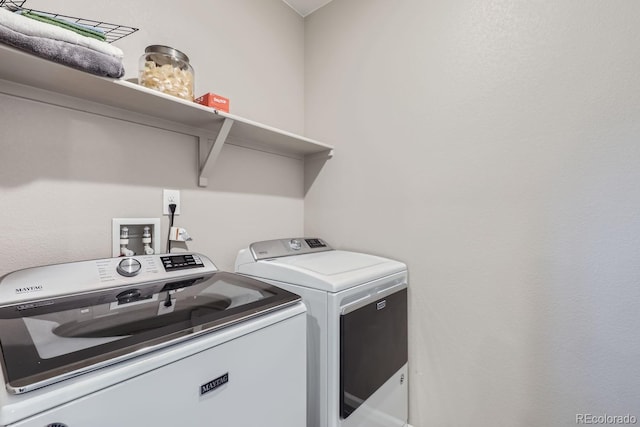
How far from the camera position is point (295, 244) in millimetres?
1688

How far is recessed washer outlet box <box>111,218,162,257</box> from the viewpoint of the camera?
3.95ft

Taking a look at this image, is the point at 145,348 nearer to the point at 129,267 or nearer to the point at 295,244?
the point at 129,267

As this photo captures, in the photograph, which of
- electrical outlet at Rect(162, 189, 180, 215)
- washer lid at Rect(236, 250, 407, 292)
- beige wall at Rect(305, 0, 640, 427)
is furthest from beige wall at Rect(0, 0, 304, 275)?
beige wall at Rect(305, 0, 640, 427)

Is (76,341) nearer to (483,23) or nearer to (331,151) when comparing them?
(331,151)

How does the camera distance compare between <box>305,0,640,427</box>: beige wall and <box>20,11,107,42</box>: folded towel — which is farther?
<box>305,0,640,427</box>: beige wall

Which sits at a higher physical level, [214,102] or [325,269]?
[214,102]

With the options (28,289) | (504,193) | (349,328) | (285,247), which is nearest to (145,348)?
(28,289)

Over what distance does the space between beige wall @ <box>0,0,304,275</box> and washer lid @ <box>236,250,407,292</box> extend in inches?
13.6

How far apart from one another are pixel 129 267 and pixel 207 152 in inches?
27.3

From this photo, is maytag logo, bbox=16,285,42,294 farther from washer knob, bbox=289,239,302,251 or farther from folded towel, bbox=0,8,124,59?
washer knob, bbox=289,239,302,251

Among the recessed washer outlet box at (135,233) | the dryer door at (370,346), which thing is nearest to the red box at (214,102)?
the recessed washer outlet box at (135,233)

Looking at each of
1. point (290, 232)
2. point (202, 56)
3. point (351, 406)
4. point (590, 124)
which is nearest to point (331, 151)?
point (290, 232)

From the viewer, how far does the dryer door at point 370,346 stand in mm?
1161

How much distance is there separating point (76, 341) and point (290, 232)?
4.65 feet
